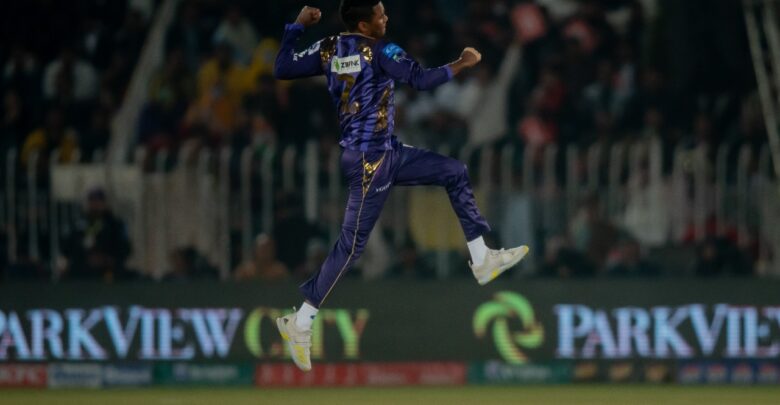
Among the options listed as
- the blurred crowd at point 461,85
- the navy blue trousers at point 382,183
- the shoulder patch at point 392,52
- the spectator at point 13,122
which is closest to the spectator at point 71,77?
the blurred crowd at point 461,85

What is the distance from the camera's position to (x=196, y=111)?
18.4 meters

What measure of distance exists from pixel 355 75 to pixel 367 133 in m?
0.42

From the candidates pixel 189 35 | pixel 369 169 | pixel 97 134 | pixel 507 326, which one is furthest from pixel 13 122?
pixel 369 169

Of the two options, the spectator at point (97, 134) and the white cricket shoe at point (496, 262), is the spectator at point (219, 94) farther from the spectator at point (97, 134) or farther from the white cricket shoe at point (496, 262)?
the white cricket shoe at point (496, 262)

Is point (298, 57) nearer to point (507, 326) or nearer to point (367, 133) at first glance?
point (367, 133)

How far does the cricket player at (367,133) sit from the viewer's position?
442 inches

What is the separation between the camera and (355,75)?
1126 cm

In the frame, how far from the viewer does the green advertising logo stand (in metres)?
16.1

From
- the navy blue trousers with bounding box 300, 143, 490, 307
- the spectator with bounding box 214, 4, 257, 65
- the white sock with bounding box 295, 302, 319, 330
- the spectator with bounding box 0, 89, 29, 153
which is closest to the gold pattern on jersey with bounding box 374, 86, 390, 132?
the navy blue trousers with bounding box 300, 143, 490, 307

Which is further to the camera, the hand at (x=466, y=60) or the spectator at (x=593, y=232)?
the spectator at (x=593, y=232)

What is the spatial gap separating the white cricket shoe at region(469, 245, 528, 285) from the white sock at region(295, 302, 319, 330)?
124 cm

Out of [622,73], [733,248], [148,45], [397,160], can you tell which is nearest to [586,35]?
[622,73]

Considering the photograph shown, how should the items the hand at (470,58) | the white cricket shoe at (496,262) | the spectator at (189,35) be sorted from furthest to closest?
the spectator at (189,35), the white cricket shoe at (496,262), the hand at (470,58)

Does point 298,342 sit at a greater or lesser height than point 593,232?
lesser
